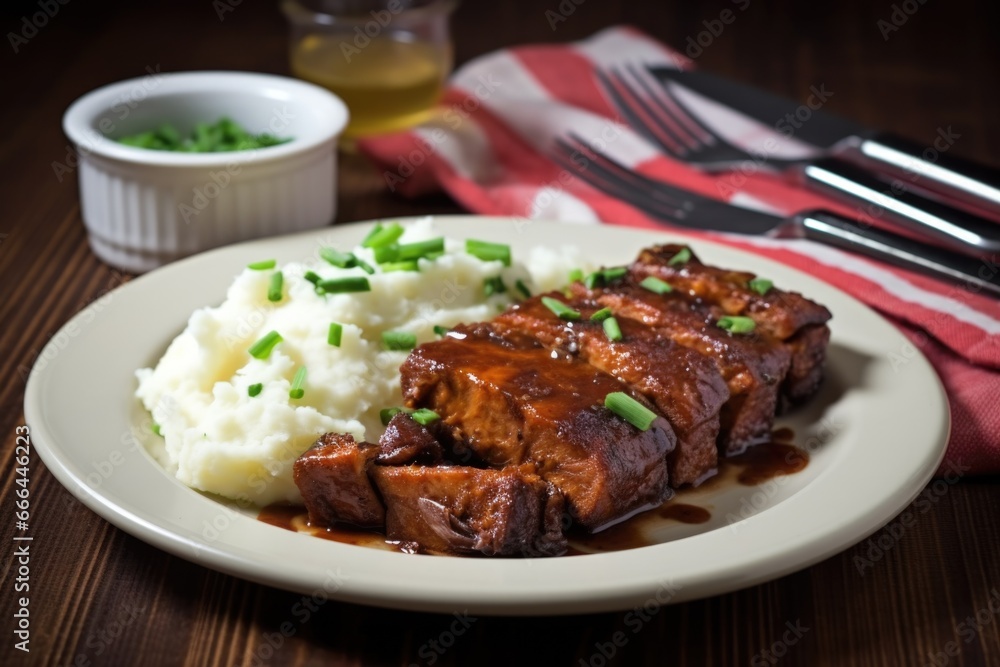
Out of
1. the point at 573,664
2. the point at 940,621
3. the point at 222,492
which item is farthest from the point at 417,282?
the point at 940,621

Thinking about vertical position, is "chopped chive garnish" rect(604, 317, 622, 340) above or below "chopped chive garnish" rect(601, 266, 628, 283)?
above

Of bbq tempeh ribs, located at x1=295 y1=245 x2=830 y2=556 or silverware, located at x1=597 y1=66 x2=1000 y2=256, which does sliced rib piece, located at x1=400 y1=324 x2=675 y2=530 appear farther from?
silverware, located at x1=597 y1=66 x2=1000 y2=256

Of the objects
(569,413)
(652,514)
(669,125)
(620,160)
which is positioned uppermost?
(569,413)

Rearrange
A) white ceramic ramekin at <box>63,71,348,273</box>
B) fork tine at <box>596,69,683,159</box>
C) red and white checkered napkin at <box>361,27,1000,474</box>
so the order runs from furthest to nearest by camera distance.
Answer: fork tine at <box>596,69,683,159</box>
white ceramic ramekin at <box>63,71,348,273</box>
red and white checkered napkin at <box>361,27,1000,474</box>

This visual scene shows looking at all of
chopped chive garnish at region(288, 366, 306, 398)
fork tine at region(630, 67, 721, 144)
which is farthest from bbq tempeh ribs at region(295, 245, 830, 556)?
fork tine at region(630, 67, 721, 144)

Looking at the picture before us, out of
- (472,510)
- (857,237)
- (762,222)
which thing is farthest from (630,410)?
(762,222)

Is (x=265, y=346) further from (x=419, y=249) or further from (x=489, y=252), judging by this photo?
(x=489, y=252)

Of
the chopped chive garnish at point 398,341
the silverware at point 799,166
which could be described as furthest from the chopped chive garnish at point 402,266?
the silverware at point 799,166
